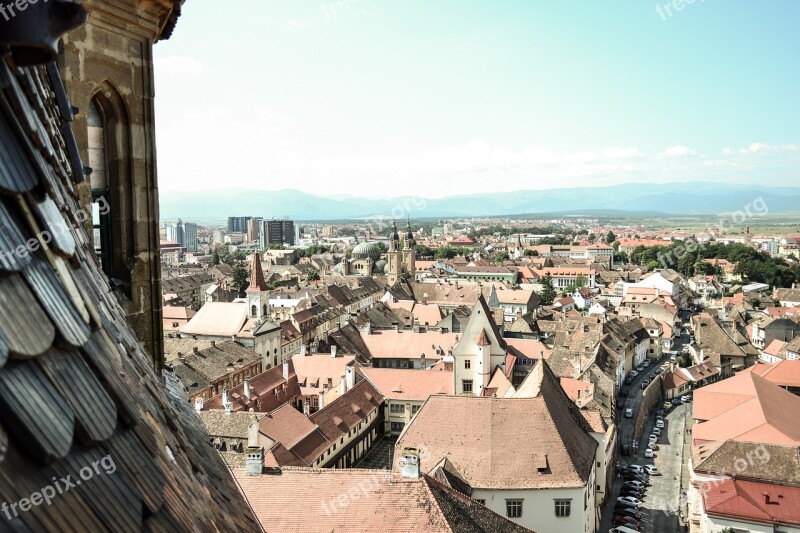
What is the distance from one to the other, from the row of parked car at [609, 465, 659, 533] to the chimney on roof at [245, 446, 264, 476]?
1818 centimetres

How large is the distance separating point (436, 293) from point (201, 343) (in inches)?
1831

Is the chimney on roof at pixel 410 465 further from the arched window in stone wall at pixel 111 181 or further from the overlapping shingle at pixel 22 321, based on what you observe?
the overlapping shingle at pixel 22 321

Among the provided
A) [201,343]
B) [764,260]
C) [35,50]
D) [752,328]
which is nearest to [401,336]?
[201,343]

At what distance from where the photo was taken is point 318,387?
45.2 m

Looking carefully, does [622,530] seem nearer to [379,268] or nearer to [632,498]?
[632,498]

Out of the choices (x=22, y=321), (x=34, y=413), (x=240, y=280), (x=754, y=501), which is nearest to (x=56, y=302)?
(x=22, y=321)

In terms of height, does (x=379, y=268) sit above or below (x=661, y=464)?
above

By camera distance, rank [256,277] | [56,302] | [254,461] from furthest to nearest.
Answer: [256,277] < [254,461] < [56,302]

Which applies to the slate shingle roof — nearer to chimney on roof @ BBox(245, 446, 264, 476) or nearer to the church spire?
chimney on roof @ BBox(245, 446, 264, 476)

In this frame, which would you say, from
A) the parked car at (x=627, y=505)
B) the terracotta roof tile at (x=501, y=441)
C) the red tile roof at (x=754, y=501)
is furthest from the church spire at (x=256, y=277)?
the red tile roof at (x=754, y=501)

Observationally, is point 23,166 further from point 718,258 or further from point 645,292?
point 718,258

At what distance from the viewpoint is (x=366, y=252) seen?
469 feet

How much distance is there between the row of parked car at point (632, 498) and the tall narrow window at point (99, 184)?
28257mm

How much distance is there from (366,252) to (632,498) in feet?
365
